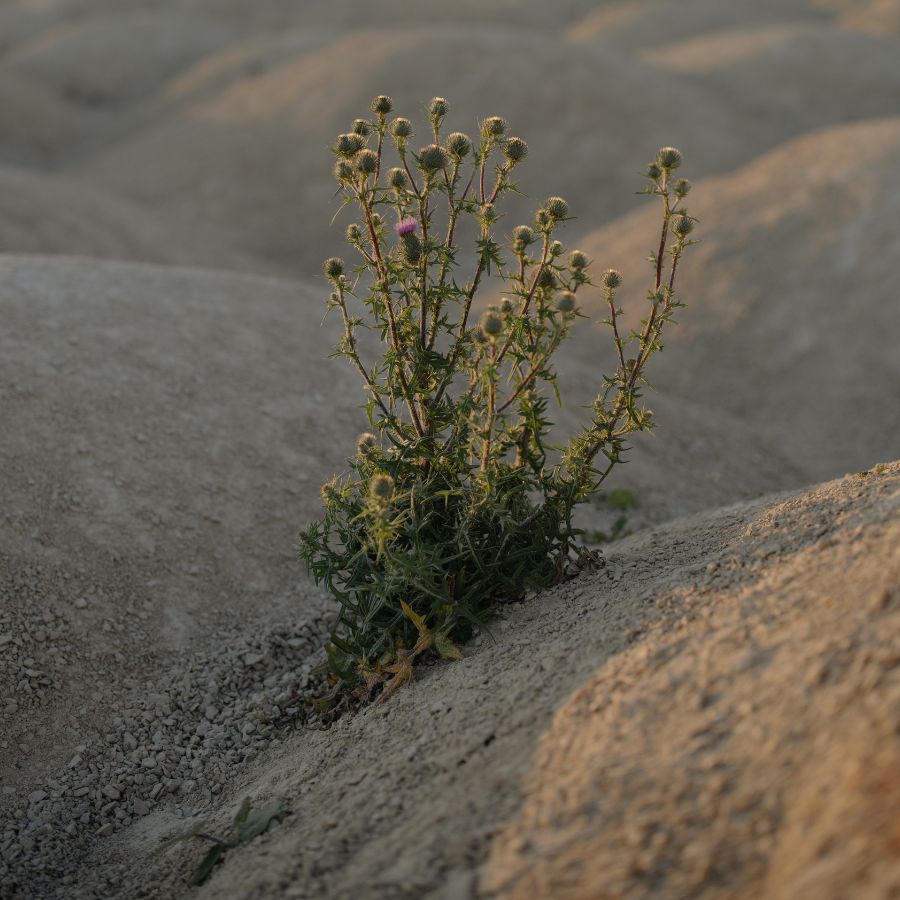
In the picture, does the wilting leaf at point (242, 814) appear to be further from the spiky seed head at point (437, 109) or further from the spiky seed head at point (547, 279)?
the spiky seed head at point (437, 109)

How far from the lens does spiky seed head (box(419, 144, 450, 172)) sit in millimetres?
3900

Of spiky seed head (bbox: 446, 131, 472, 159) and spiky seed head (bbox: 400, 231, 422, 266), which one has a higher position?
spiky seed head (bbox: 446, 131, 472, 159)

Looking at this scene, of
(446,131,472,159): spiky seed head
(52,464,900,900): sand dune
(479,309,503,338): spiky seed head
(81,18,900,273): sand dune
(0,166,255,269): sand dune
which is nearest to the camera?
(52,464,900,900): sand dune

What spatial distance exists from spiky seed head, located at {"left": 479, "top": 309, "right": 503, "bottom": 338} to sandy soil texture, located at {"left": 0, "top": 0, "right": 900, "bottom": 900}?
1.23m

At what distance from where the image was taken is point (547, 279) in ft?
13.3

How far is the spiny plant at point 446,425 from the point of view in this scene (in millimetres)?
4023

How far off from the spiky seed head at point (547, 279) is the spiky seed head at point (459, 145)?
A: 0.59m

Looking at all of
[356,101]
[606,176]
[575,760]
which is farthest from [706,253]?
[575,760]

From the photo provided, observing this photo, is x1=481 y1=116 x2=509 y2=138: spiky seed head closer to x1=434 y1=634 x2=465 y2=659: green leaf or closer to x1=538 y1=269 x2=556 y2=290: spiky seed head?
x1=538 y1=269 x2=556 y2=290: spiky seed head

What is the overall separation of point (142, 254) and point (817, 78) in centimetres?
1660

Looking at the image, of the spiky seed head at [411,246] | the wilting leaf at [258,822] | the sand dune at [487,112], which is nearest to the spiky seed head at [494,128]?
the spiky seed head at [411,246]

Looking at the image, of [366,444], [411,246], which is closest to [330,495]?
[366,444]

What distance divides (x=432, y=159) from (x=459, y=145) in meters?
0.20

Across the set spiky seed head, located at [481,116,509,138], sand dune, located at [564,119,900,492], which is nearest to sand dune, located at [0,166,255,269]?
sand dune, located at [564,119,900,492]
